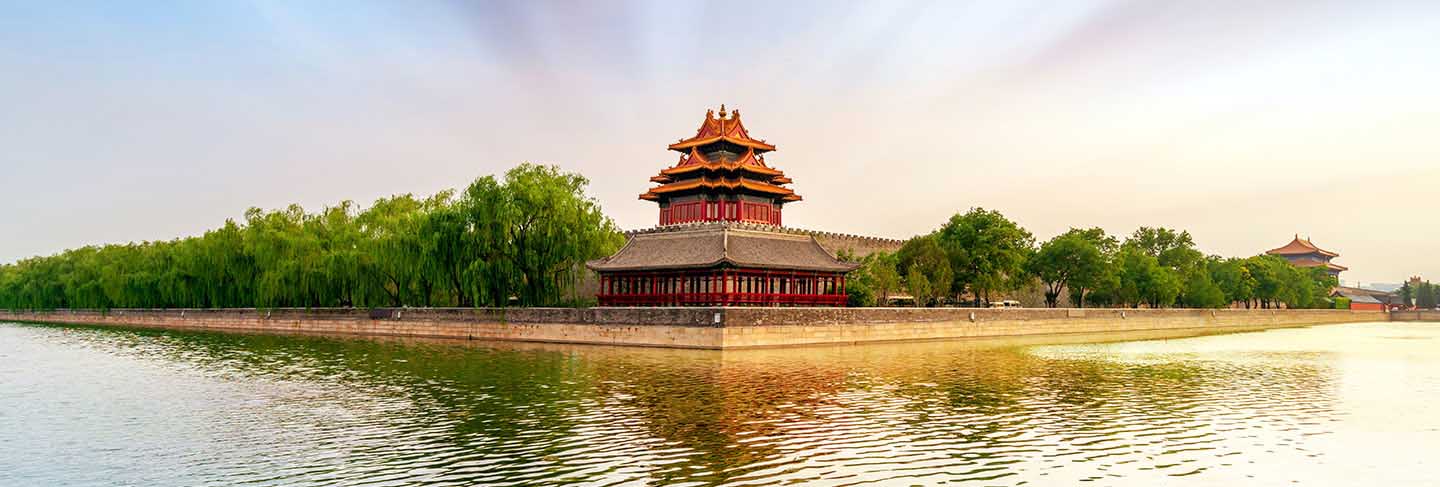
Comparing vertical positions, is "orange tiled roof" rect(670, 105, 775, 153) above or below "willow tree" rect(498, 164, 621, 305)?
above

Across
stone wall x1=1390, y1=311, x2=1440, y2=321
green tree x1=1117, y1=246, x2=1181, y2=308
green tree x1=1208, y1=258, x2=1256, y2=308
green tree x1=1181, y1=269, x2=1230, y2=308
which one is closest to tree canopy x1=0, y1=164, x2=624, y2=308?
green tree x1=1117, y1=246, x2=1181, y2=308

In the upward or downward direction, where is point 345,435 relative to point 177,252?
downward

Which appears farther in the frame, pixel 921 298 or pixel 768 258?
pixel 921 298

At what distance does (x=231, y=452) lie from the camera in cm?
1232

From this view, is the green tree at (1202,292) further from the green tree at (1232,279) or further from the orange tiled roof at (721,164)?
the orange tiled roof at (721,164)

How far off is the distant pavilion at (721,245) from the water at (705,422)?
1107 cm

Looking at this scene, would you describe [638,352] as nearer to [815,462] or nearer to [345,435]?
[345,435]

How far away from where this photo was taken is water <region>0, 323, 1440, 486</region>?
36.8 ft

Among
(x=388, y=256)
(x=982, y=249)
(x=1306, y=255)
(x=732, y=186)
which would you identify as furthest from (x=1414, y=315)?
(x=388, y=256)

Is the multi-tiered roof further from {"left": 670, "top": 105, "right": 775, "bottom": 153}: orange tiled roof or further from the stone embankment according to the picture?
the stone embankment

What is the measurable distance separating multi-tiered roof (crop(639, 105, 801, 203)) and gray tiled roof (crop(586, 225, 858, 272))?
426 cm

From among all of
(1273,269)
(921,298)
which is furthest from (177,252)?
(1273,269)

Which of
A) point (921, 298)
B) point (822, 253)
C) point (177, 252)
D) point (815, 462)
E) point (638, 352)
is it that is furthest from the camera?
point (177, 252)

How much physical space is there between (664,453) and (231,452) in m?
5.46
